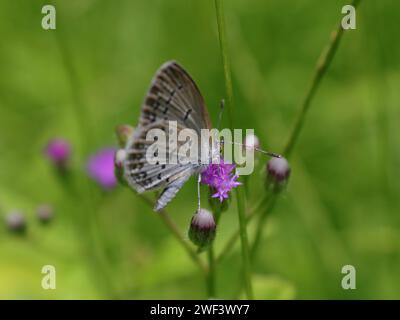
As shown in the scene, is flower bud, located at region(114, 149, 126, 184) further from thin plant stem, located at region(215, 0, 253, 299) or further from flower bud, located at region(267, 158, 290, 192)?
thin plant stem, located at region(215, 0, 253, 299)

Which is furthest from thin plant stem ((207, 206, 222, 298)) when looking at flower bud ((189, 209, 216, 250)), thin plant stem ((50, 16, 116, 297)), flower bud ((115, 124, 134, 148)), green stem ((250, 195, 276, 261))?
thin plant stem ((50, 16, 116, 297))

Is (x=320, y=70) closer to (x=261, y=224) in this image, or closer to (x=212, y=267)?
(x=261, y=224)

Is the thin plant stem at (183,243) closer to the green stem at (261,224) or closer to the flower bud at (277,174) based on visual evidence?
the green stem at (261,224)

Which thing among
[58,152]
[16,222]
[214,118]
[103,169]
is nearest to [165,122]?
[16,222]

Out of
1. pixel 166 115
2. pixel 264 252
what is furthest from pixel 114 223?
pixel 166 115

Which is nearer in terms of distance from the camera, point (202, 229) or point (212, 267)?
point (202, 229)

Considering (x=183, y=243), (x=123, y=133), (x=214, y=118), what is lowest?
(x=183, y=243)
